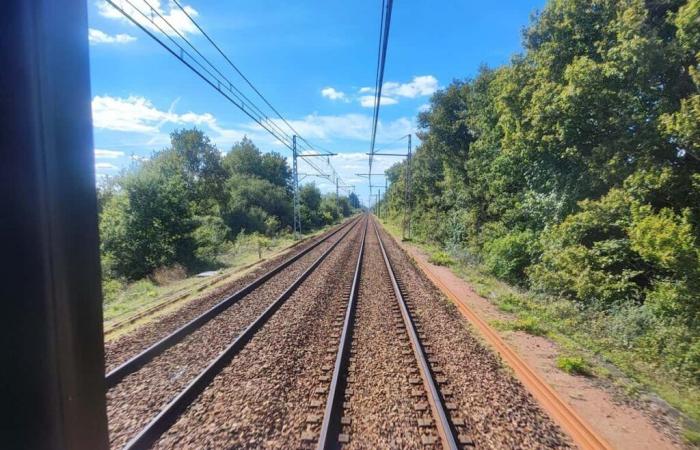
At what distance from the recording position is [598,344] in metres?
7.71

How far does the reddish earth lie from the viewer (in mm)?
4512

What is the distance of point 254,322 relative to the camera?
27.0ft

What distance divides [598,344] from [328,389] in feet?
19.5

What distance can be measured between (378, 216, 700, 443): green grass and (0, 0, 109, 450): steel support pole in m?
6.46

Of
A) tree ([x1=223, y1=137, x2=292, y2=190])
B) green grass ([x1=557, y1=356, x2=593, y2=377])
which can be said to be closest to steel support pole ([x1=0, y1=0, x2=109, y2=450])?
green grass ([x1=557, y1=356, x2=593, y2=377])

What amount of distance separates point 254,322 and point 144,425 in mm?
3648

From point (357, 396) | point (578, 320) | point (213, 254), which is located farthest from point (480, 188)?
point (357, 396)

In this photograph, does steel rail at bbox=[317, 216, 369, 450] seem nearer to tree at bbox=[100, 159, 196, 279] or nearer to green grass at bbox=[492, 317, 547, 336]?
green grass at bbox=[492, 317, 547, 336]

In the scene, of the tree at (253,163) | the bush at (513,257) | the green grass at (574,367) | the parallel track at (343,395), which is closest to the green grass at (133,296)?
the parallel track at (343,395)

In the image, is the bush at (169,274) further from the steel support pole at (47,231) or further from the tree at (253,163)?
the tree at (253,163)

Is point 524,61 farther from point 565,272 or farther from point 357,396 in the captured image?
point 357,396

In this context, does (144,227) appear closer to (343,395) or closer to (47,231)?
(343,395)

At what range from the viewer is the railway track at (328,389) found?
4.43 m

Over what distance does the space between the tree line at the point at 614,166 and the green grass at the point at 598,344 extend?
0.17 meters
